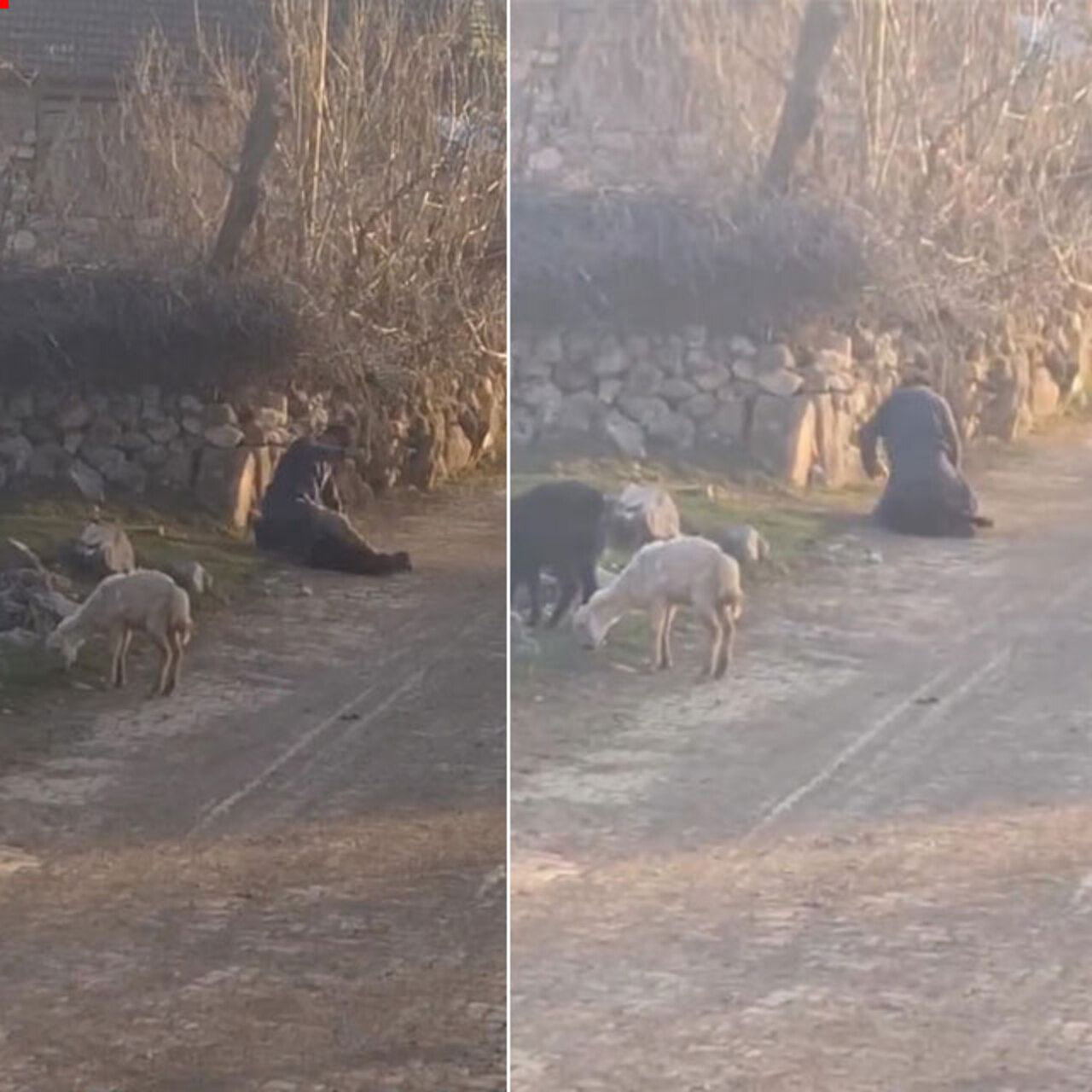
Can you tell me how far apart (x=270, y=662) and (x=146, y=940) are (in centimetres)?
38

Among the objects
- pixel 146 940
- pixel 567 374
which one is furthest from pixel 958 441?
pixel 146 940

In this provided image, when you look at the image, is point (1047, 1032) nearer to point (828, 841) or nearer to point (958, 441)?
point (828, 841)

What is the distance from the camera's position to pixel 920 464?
2086mm

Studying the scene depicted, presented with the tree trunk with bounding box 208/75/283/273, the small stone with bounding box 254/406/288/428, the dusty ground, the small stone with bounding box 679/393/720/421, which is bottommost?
the dusty ground

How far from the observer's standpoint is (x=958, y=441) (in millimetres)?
2096

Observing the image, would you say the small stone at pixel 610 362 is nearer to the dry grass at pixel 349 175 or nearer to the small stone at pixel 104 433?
the dry grass at pixel 349 175

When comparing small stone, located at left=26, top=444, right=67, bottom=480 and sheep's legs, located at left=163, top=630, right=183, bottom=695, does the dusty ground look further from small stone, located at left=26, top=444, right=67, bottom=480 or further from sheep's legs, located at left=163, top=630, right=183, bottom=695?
small stone, located at left=26, top=444, right=67, bottom=480

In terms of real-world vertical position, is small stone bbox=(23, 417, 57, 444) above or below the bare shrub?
below

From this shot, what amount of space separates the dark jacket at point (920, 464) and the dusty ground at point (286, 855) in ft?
1.62

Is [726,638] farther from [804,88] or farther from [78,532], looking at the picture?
[78,532]

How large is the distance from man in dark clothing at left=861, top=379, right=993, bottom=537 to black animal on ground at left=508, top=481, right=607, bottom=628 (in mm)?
344

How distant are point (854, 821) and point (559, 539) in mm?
501

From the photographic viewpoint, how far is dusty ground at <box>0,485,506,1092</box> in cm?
214

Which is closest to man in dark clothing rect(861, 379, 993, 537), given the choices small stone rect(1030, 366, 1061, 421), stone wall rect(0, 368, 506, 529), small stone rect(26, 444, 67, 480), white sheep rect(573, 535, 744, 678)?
small stone rect(1030, 366, 1061, 421)
